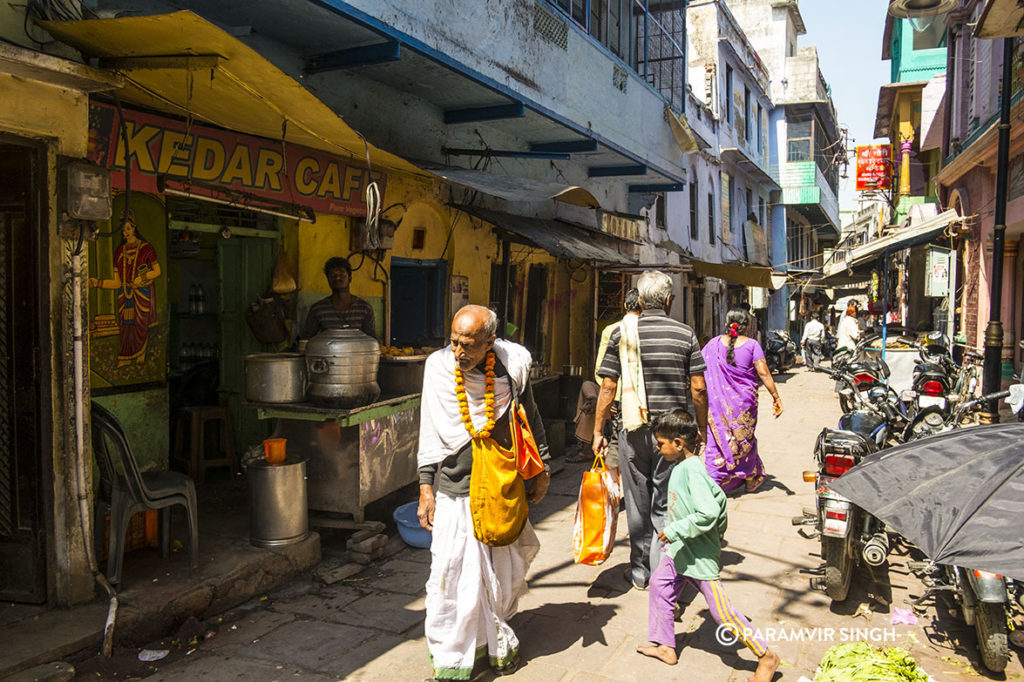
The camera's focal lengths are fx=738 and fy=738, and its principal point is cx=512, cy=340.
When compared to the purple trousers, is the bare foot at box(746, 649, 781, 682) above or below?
below

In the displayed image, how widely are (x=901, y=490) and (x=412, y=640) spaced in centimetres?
273

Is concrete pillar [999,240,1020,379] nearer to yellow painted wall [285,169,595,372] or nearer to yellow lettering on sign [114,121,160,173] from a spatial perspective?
yellow painted wall [285,169,595,372]

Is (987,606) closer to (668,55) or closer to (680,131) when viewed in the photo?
(680,131)

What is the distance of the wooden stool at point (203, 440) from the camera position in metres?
6.77

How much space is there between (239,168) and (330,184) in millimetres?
1103

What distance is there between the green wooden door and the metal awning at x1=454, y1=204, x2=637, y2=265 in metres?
2.72

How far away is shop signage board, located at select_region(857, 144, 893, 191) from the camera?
22.5m

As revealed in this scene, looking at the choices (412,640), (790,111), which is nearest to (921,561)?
(412,640)

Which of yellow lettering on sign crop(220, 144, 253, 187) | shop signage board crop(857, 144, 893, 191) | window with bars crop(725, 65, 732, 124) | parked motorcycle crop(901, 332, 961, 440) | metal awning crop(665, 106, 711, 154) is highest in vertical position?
window with bars crop(725, 65, 732, 124)

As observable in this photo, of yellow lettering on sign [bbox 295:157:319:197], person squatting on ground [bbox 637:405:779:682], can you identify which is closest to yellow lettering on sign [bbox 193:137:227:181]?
yellow lettering on sign [bbox 295:157:319:197]

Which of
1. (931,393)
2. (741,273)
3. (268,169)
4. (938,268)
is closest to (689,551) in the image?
(268,169)

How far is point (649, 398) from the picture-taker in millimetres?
4824

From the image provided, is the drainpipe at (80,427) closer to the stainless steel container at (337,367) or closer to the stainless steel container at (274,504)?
the stainless steel container at (274,504)

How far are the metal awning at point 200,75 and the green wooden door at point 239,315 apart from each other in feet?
4.68
